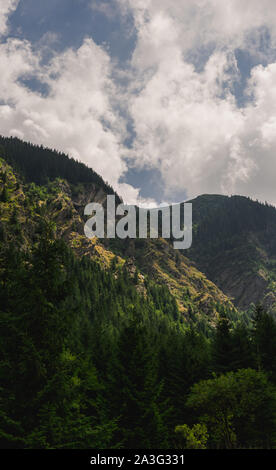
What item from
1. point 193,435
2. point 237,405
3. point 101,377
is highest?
point 101,377

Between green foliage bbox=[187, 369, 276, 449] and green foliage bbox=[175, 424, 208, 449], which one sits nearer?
green foliage bbox=[175, 424, 208, 449]

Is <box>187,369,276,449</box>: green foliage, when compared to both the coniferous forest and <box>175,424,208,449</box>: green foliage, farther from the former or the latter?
<box>175,424,208,449</box>: green foliage

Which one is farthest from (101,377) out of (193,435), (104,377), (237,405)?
(237,405)

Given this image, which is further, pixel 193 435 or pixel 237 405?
pixel 193 435

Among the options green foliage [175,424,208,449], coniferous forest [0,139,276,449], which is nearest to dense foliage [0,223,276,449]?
coniferous forest [0,139,276,449]

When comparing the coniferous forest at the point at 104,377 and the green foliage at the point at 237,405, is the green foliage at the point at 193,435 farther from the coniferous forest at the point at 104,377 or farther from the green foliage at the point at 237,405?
the green foliage at the point at 237,405

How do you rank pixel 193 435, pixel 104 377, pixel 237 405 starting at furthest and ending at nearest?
1. pixel 104 377
2. pixel 193 435
3. pixel 237 405

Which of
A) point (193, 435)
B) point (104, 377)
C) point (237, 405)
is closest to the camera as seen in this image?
point (237, 405)

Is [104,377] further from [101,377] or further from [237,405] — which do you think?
[237,405]

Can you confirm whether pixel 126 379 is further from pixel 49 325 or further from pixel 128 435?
pixel 49 325

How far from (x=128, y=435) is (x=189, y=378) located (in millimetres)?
18936

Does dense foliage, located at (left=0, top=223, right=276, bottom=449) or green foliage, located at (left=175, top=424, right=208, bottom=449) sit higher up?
dense foliage, located at (left=0, top=223, right=276, bottom=449)

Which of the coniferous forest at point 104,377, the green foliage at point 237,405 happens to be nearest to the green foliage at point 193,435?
Result: the coniferous forest at point 104,377
